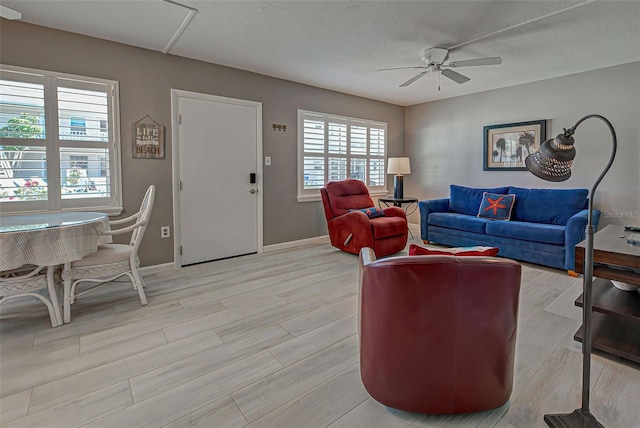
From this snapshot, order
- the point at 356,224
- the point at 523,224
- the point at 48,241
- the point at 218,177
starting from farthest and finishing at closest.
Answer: the point at 356,224 < the point at 218,177 < the point at 523,224 < the point at 48,241

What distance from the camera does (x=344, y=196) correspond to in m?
4.74

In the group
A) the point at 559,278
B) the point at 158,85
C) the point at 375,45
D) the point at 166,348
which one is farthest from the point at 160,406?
Result: the point at 559,278

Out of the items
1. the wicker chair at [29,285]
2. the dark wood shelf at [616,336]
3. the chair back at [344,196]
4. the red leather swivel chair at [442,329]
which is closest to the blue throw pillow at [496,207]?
the chair back at [344,196]

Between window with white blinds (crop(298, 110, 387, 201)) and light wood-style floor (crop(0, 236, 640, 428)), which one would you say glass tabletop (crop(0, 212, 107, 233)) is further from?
window with white blinds (crop(298, 110, 387, 201))

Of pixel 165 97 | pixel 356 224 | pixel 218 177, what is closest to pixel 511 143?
pixel 356 224

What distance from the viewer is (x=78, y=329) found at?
2.31m

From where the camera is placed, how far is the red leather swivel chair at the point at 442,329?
1.32 meters

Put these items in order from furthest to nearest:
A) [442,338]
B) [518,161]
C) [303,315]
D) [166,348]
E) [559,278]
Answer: [518,161] < [559,278] < [303,315] < [166,348] < [442,338]

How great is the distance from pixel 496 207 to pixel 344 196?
2043 millimetres

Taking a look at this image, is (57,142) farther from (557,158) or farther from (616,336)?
(616,336)

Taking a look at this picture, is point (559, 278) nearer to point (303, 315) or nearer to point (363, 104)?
point (303, 315)

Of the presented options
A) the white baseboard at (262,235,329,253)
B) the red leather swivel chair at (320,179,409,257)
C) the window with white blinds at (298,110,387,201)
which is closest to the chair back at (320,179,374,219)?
the red leather swivel chair at (320,179,409,257)

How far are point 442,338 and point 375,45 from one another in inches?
114

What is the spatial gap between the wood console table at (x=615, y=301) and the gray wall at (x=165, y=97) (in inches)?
133
